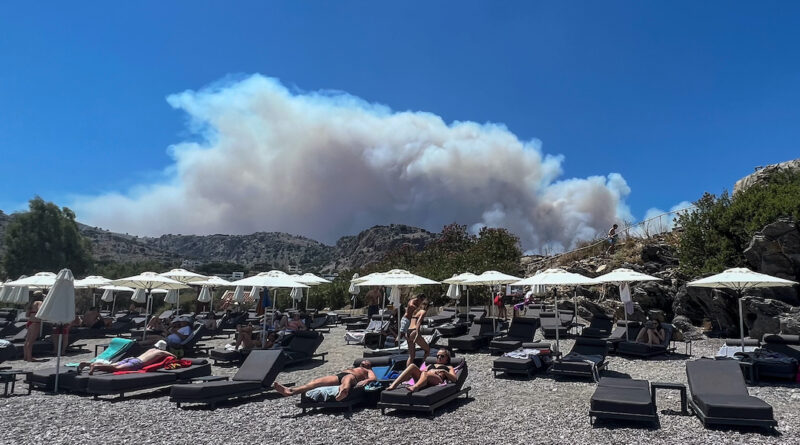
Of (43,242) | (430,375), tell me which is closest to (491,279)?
(430,375)

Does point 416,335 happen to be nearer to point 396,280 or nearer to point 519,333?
point 396,280

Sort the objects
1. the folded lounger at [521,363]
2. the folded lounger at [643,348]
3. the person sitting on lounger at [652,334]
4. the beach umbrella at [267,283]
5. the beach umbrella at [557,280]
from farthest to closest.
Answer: the beach umbrella at [267,283] < the person sitting on lounger at [652,334] < the folded lounger at [643,348] < the beach umbrella at [557,280] < the folded lounger at [521,363]

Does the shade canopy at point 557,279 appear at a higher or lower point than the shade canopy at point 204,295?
higher

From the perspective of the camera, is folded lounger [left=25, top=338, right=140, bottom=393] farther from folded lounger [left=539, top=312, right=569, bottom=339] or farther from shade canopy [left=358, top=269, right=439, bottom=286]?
folded lounger [left=539, top=312, right=569, bottom=339]

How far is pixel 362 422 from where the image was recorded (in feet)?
21.3

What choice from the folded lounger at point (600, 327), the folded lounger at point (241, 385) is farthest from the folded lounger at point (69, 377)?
the folded lounger at point (600, 327)

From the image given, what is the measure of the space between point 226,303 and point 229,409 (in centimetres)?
2309

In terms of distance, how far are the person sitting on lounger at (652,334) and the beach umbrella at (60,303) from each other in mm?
12014

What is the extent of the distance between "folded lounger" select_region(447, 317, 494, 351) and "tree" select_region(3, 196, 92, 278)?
43.3 meters

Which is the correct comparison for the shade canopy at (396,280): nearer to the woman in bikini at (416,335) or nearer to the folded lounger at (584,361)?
the woman in bikini at (416,335)

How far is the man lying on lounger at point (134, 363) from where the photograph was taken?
8477 millimetres

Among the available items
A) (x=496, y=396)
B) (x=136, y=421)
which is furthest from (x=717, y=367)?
(x=136, y=421)

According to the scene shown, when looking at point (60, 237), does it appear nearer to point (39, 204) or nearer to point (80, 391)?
point (39, 204)

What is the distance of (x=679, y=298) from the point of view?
18.4 m
